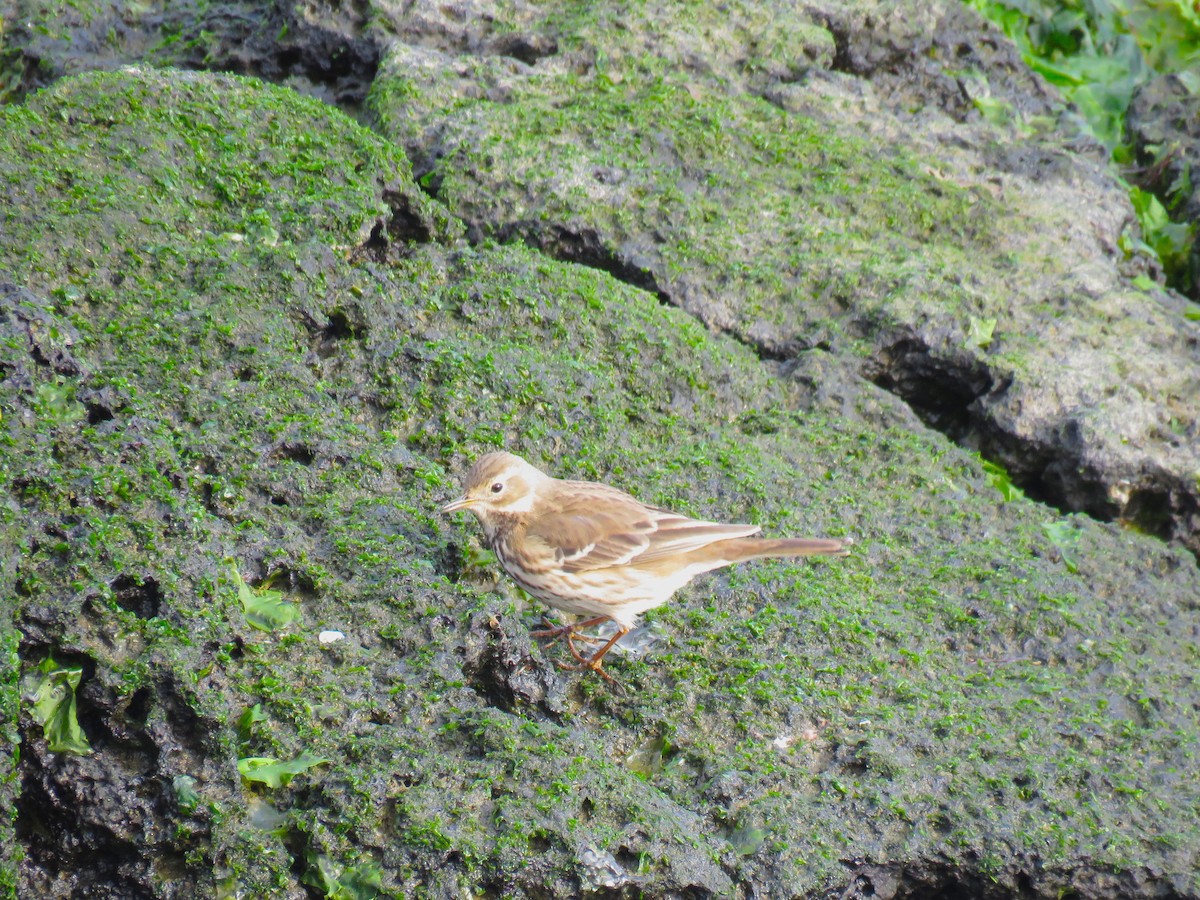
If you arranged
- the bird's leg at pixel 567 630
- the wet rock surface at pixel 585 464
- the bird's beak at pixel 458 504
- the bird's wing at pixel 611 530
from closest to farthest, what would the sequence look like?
the wet rock surface at pixel 585 464 → the bird's beak at pixel 458 504 → the bird's wing at pixel 611 530 → the bird's leg at pixel 567 630

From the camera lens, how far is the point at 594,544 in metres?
5.92

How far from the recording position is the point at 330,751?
433 cm

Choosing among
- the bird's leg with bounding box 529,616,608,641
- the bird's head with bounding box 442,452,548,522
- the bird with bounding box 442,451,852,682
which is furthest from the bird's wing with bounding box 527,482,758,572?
the bird's leg with bounding box 529,616,608,641

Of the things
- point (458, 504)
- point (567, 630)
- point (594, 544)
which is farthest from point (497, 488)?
point (567, 630)

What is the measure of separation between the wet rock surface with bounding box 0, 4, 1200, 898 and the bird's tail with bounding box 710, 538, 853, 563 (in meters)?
0.32

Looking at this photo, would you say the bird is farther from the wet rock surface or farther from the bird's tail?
the wet rock surface

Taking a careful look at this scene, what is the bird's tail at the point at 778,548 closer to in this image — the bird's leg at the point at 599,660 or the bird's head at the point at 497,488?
the bird's leg at the point at 599,660

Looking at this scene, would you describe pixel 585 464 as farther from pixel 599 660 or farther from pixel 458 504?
pixel 599 660

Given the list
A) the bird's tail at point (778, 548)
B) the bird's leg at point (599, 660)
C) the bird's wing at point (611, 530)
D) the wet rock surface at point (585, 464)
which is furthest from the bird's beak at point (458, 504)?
the bird's tail at point (778, 548)

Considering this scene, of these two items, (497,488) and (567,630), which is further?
(567,630)

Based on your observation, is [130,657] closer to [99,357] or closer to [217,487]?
[217,487]

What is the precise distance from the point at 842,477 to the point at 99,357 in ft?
13.7

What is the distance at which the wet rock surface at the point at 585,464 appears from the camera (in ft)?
14.1

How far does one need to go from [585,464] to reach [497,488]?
0.88m
